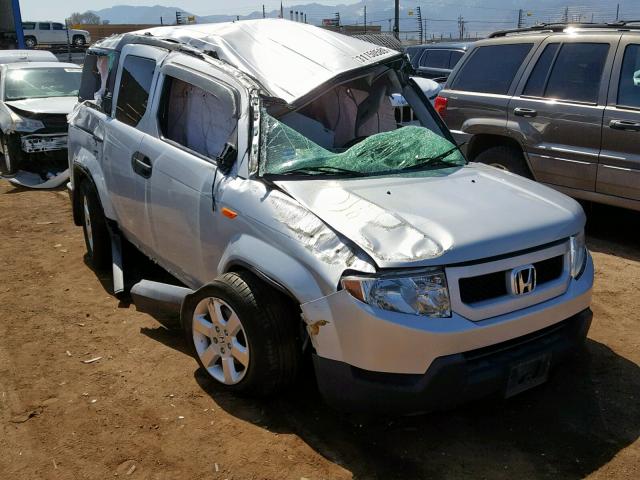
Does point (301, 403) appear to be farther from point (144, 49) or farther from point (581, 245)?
point (144, 49)

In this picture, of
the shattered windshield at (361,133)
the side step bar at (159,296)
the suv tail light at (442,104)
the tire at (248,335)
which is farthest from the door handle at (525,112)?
the tire at (248,335)

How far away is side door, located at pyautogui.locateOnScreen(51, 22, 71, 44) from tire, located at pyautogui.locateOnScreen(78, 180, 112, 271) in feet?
127

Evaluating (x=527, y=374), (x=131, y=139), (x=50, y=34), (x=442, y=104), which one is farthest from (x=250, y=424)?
(x=50, y=34)

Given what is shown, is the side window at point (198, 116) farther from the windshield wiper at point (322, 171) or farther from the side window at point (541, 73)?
the side window at point (541, 73)

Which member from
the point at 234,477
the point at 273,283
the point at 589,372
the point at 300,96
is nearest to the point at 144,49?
the point at 300,96

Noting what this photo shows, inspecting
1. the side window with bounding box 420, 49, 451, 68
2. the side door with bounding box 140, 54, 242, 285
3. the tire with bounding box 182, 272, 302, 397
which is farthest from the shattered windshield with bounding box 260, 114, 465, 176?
the side window with bounding box 420, 49, 451, 68

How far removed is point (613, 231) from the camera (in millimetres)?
6406

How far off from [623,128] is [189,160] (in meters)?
3.83

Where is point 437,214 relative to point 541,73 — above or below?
below

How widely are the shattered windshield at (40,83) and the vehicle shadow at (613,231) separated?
8.06 meters

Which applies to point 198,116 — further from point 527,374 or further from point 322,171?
point 527,374

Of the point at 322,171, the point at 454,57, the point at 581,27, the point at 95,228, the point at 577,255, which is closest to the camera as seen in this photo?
the point at 577,255

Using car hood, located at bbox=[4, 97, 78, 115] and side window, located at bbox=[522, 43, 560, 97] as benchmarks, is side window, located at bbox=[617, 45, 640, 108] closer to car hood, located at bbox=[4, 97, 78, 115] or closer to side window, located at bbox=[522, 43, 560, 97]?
side window, located at bbox=[522, 43, 560, 97]

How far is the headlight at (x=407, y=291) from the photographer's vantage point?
272 centimetres
